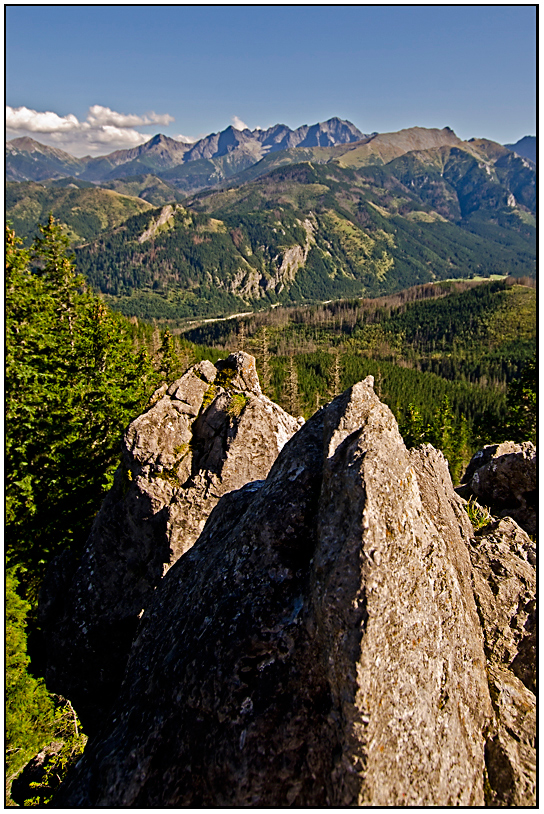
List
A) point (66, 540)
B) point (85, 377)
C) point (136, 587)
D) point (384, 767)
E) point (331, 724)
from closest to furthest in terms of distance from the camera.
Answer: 1. point (384, 767)
2. point (331, 724)
3. point (136, 587)
4. point (66, 540)
5. point (85, 377)

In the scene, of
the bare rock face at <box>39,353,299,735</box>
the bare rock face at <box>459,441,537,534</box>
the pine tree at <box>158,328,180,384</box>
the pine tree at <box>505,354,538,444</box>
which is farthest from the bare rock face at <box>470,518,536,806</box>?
the pine tree at <box>158,328,180,384</box>

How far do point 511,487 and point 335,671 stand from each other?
1324cm

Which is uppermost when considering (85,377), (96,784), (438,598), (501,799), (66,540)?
(85,377)

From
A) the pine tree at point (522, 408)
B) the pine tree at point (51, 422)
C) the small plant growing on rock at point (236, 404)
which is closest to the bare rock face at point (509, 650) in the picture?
the small plant growing on rock at point (236, 404)

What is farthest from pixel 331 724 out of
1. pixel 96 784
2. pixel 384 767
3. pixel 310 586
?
pixel 96 784

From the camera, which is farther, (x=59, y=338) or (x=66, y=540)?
(x=59, y=338)

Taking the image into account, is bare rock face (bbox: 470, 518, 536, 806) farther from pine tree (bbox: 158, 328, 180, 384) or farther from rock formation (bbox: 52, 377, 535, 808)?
pine tree (bbox: 158, 328, 180, 384)

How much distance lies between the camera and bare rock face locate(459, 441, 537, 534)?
16734mm

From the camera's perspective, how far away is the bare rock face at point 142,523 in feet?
60.4

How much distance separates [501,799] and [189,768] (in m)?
5.73

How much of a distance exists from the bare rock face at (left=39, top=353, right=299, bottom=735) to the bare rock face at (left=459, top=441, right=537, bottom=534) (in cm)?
893

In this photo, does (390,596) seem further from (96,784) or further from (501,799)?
(96,784)

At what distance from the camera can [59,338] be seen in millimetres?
34250

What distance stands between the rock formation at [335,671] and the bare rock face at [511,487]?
24.3 feet
